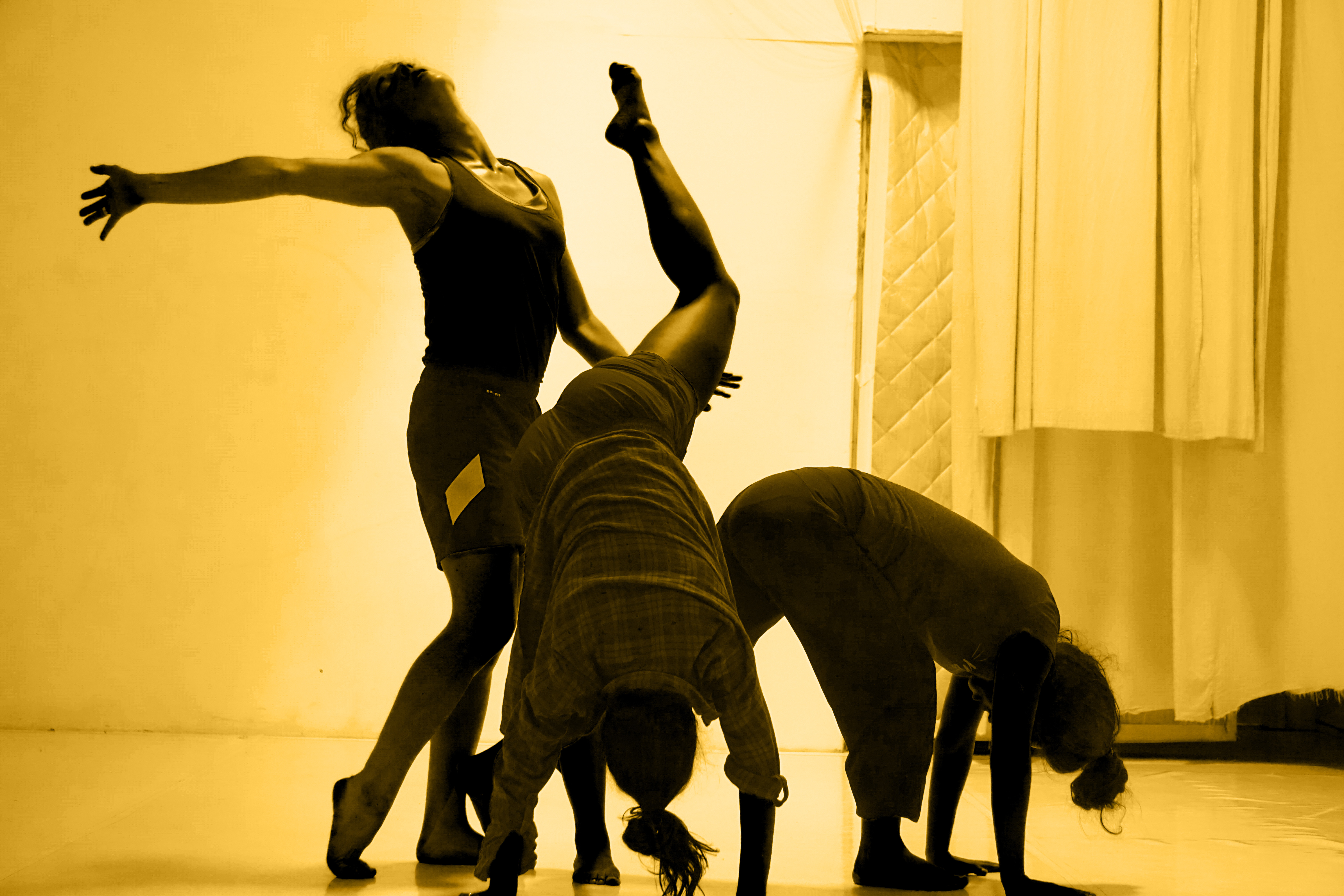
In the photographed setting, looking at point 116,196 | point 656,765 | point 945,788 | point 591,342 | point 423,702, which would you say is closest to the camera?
point 656,765

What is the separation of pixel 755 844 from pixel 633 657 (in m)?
→ 0.28

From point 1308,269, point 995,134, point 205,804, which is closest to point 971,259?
point 995,134

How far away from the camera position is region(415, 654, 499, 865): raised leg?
68.1 inches

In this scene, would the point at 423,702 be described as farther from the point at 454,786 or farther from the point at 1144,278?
the point at 1144,278

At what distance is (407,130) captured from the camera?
1.80 m

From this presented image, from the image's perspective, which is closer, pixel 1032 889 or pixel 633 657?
pixel 633 657

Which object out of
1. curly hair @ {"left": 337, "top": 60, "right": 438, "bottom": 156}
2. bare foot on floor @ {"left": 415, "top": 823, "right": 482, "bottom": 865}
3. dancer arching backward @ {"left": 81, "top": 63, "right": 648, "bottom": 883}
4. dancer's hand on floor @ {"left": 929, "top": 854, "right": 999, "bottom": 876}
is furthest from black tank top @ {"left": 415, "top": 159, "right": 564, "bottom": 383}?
dancer's hand on floor @ {"left": 929, "top": 854, "right": 999, "bottom": 876}

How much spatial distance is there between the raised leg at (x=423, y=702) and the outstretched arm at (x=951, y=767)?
27.2 inches

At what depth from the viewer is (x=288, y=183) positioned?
4.95 ft

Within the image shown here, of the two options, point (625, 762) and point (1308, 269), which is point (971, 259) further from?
point (625, 762)

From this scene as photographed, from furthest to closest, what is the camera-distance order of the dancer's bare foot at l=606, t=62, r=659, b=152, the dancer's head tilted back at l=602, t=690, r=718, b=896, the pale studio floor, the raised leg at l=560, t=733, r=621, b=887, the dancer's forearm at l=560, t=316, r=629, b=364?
the dancer's forearm at l=560, t=316, r=629, b=364, the dancer's bare foot at l=606, t=62, r=659, b=152, the pale studio floor, the raised leg at l=560, t=733, r=621, b=887, the dancer's head tilted back at l=602, t=690, r=718, b=896

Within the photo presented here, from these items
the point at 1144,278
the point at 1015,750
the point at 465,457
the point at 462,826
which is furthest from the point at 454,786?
the point at 1144,278

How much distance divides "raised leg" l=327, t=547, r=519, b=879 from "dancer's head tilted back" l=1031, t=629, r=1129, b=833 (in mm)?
814

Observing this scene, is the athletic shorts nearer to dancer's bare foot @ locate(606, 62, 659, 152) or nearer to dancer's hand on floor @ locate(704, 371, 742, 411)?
dancer's hand on floor @ locate(704, 371, 742, 411)
